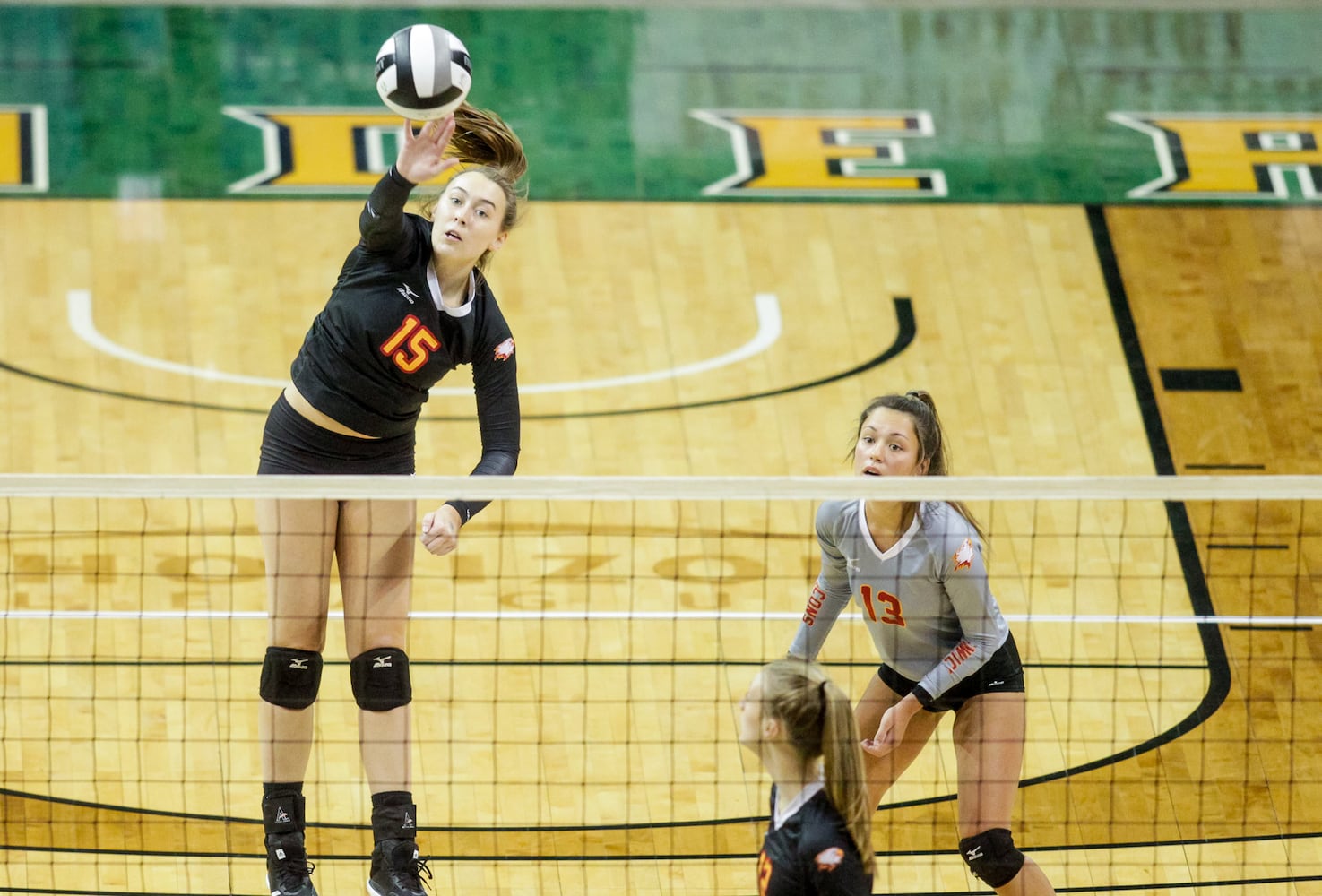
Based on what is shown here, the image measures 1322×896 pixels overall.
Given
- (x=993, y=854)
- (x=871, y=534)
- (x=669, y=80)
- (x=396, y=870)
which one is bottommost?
(x=993, y=854)

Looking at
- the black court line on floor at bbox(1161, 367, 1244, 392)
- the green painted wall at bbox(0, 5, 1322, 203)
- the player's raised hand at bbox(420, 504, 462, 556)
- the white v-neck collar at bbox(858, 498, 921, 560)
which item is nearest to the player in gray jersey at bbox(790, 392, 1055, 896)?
the white v-neck collar at bbox(858, 498, 921, 560)

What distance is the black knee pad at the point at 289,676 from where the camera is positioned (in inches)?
233

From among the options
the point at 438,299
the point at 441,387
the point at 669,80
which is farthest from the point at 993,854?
the point at 669,80

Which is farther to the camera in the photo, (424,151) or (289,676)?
(289,676)

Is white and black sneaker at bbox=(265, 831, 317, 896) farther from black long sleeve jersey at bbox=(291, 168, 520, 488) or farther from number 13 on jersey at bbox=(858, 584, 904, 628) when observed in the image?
number 13 on jersey at bbox=(858, 584, 904, 628)

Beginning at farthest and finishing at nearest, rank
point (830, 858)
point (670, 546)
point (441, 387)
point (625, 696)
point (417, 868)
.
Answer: point (441, 387) < point (670, 546) < point (625, 696) < point (417, 868) < point (830, 858)

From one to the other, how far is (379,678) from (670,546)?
383cm

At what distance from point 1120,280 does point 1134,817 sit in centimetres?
474

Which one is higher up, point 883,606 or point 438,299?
point 438,299

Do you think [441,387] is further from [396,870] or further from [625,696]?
[396,870]

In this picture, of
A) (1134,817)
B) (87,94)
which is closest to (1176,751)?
(1134,817)

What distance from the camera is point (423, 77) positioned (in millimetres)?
6004

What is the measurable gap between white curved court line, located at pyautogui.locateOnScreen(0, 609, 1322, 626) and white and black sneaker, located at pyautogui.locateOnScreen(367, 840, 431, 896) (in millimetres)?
3094

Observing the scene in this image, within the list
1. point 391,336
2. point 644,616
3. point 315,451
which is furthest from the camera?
point 644,616
